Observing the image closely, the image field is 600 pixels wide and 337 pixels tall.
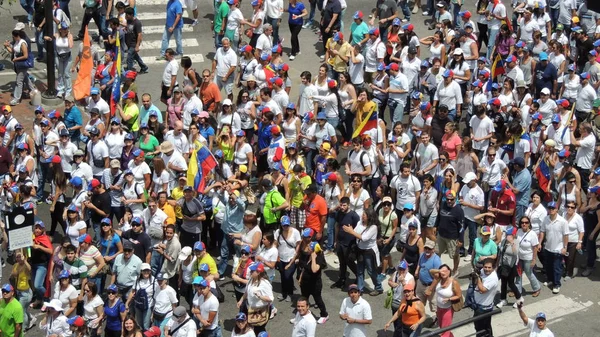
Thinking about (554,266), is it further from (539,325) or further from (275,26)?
(275,26)

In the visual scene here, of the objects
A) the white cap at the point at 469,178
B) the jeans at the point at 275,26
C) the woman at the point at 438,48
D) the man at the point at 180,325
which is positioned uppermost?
the woman at the point at 438,48

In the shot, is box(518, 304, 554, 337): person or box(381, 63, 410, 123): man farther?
box(381, 63, 410, 123): man

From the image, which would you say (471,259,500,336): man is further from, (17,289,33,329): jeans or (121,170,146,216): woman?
(17,289,33,329): jeans

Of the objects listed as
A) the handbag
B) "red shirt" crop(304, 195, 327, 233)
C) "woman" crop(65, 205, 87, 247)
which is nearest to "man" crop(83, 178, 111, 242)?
"woman" crop(65, 205, 87, 247)

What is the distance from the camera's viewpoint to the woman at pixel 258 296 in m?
16.9

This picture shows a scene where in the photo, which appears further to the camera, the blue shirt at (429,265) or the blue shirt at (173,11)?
the blue shirt at (173,11)

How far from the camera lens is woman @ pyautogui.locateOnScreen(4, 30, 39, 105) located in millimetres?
23906

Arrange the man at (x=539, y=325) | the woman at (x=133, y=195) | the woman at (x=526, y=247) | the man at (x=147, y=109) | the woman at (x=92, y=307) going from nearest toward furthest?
the man at (x=539, y=325) → the woman at (x=92, y=307) → the woman at (x=526, y=247) → the woman at (x=133, y=195) → the man at (x=147, y=109)

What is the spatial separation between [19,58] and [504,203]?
1051 centimetres

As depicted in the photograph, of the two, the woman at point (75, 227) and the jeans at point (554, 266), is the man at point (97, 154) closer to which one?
the woman at point (75, 227)

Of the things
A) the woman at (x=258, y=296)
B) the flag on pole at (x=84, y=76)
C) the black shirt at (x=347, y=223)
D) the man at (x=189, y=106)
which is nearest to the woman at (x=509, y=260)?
the black shirt at (x=347, y=223)

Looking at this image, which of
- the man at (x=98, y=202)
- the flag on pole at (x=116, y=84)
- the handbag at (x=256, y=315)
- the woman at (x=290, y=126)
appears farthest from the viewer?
Answer: the flag on pole at (x=116, y=84)

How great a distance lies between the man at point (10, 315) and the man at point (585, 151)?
9962 mm

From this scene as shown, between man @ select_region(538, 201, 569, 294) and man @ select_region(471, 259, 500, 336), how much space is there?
2.00 m
